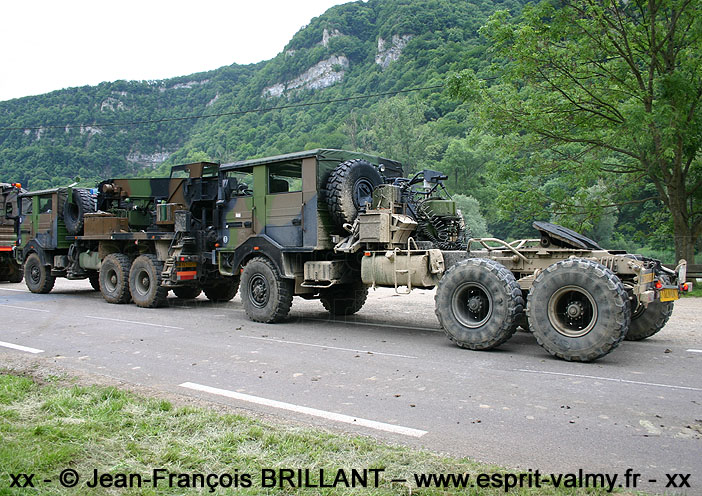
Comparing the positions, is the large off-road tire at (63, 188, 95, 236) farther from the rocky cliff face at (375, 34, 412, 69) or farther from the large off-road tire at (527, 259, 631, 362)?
the rocky cliff face at (375, 34, 412, 69)

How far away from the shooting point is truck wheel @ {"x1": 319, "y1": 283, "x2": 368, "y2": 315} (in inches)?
479

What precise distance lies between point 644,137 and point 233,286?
449 inches

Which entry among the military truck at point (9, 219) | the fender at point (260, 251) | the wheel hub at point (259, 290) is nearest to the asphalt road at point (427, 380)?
the wheel hub at point (259, 290)

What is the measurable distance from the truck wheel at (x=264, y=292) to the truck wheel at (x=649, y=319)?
5940 millimetres

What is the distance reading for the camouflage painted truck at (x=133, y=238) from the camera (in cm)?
1371

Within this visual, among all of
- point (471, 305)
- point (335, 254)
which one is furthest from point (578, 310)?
point (335, 254)

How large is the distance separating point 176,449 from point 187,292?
1232cm

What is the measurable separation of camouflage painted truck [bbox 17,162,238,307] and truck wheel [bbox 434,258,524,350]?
6.53m

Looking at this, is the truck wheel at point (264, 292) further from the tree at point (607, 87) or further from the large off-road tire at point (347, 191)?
the tree at point (607, 87)

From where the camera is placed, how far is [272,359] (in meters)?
7.82

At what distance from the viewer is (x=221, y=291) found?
15492 mm

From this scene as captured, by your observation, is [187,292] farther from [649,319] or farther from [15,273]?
[649,319]

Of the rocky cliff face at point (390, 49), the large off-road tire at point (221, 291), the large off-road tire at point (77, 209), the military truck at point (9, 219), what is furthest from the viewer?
the rocky cliff face at point (390, 49)

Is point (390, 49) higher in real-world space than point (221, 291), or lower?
higher
